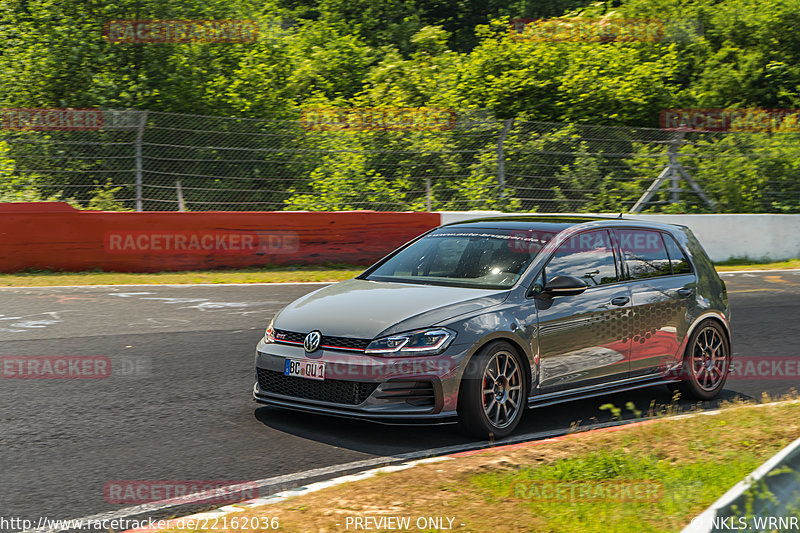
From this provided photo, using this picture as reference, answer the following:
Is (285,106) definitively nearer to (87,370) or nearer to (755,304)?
(755,304)

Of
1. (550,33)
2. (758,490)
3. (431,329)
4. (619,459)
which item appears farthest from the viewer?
(550,33)

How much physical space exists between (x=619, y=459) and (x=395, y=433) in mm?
1768

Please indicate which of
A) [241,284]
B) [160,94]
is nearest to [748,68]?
[160,94]

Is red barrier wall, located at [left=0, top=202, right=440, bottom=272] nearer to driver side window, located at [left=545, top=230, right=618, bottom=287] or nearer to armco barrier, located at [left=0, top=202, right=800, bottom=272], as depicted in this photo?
armco barrier, located at [left=0, top=202, right=800, bottom=272]

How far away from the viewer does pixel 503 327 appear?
6.45 metres

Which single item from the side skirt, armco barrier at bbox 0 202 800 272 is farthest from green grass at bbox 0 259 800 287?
the side skirt

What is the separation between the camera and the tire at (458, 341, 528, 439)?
623 cm

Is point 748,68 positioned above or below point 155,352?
above

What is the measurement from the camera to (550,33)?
27.4 metres
